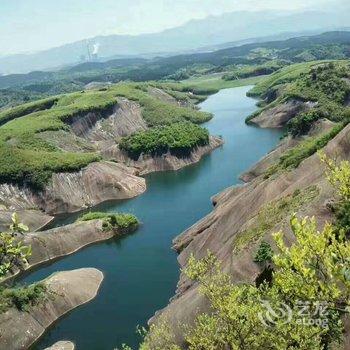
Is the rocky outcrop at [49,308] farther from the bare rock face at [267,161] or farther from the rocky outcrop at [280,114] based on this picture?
the rocky outcrop at [280,114]

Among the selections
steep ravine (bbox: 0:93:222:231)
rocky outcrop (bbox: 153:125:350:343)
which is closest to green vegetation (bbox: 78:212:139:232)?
rocky outcrop (bbox: 153:125:350:343)

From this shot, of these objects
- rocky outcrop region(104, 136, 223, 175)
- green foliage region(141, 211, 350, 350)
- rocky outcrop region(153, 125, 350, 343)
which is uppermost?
green foliage region(141, 211, 350, 350)

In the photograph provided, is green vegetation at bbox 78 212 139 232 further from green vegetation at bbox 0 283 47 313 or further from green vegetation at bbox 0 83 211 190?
green vegetation at bbox 0 283 47 313

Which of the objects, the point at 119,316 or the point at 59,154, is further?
the point at 59,154

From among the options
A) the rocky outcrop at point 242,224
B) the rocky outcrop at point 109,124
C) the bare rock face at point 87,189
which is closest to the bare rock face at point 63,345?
the rocky outcrop at point 242,224

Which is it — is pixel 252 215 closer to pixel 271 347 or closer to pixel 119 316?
pixel 119 316

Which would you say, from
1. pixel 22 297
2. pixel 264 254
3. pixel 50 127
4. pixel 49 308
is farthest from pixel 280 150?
pixel 50 127

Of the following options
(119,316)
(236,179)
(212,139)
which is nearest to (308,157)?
(119,316)

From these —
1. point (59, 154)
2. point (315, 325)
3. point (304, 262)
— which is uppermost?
point (304, 262)
